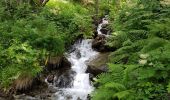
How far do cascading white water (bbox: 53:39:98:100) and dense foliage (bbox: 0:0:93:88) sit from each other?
0.78 meters

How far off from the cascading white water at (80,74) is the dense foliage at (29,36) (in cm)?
78

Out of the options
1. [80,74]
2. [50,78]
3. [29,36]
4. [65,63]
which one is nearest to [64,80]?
[50,78]

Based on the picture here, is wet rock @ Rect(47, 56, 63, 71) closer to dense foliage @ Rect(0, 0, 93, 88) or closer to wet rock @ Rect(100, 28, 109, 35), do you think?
dense foliage @ Rect(0, 0, 93, 88)

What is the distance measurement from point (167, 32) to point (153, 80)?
9.01 feet

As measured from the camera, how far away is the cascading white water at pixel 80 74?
568 inches

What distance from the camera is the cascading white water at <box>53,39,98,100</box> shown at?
1442 centimetres

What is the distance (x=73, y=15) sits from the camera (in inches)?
957

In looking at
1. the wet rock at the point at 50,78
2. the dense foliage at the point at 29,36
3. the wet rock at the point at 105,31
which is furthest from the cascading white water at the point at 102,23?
the wet rock at the point at 50,78

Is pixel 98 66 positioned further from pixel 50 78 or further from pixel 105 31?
pixel 105 31

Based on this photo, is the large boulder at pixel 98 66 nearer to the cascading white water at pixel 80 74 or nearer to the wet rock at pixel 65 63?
the cascading white water at pixel 80 74

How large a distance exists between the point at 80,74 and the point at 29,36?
3156 mm

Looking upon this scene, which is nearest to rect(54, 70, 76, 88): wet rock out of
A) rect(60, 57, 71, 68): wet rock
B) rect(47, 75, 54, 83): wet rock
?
rect(47, 75, 54, 83): wet rock

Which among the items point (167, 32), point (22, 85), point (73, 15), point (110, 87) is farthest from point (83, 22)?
point (110, 87)

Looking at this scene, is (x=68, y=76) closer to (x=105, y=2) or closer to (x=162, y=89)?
(x=162, y=89)
